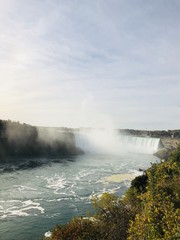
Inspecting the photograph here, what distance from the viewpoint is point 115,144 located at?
491ft

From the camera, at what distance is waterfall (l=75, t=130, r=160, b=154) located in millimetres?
134262

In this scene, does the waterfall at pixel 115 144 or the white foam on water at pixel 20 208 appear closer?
the white foam on water at pixel 20 208

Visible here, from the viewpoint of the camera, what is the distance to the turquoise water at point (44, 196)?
36.4 meters

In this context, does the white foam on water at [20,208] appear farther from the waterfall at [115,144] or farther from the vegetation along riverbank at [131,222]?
the waterfall at [115,144]

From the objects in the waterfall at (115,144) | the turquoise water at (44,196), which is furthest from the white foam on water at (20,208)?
the waterfall at (115,144)

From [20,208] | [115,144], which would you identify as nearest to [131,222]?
[20,208]

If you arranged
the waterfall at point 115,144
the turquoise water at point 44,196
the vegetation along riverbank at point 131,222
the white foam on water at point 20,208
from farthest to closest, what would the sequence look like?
the waterfall at point 115,144
the white foam on water at point 20,208
the turquoise water at point 44,196
the vegetation along riverbank at point 131,222

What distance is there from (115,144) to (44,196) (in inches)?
4019

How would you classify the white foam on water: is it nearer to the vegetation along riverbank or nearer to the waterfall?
the vegetation along riverbank

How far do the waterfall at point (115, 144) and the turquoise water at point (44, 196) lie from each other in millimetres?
58605

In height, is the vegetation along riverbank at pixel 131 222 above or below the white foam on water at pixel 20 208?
above

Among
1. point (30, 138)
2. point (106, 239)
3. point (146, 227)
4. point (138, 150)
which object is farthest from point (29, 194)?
point (138, 150)

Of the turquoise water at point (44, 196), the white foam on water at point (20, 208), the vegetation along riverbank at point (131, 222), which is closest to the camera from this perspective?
the vegetation along riverbank at point (131, 222)

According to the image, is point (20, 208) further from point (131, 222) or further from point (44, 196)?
point (131, 222)
